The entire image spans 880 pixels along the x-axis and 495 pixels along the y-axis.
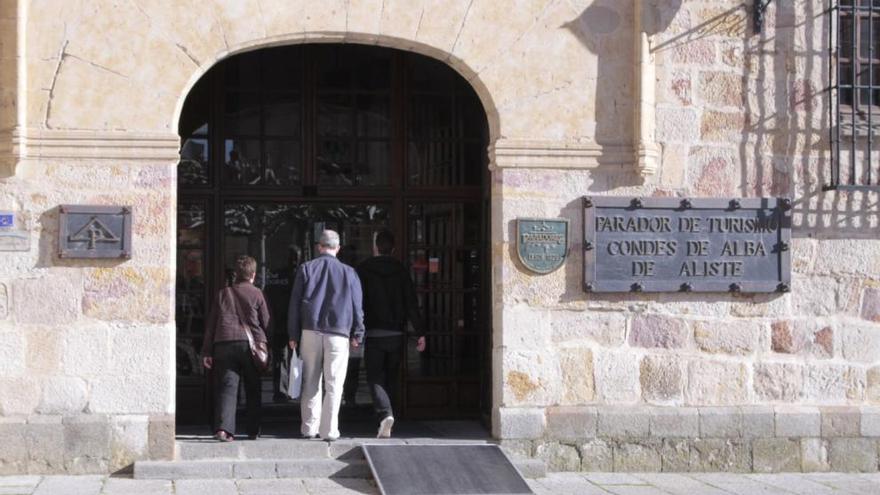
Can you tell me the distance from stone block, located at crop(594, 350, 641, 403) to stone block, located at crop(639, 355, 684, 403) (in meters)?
0.06

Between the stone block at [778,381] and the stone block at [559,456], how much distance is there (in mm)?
1446

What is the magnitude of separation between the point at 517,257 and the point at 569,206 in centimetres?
53

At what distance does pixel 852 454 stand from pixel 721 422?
1.07 m

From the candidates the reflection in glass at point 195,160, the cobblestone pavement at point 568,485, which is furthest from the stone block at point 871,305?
the reflection in glass at point 195,160

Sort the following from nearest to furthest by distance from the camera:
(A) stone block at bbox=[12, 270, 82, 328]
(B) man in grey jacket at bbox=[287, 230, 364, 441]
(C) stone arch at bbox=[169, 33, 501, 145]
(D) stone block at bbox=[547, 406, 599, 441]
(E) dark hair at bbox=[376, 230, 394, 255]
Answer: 1. (A) stone block at bbox=[12, 270, 82, 328]
2. (C) stone arch at bbox=[169, 33, 501, 145]
3. (B) man in grey jacket at bbox=[287, 230, 364, 441]
4. (D) stone block at bbox=[547, 406, 599, 441]
5. (E) dark hair at bbox=[376, 230, 394, 255]

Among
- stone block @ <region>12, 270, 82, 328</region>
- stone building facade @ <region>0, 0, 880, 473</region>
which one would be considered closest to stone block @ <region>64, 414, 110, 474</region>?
stone building facade @ <region>0, 0, 880, 473</region>

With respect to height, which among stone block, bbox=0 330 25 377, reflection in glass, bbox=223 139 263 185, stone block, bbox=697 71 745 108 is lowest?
stone block, bbox=0 330 25 377

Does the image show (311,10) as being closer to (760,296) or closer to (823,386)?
(760,296)

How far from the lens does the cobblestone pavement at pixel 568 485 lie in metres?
8.06

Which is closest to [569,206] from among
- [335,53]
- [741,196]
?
[741,196]

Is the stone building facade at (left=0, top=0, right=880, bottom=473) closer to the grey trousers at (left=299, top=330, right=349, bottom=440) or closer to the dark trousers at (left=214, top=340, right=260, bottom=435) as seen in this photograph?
the dark trousers at (left=214, top=340, right=260, bottom=435)

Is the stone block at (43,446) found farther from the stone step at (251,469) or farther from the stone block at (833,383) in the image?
the stone block at (833,383)

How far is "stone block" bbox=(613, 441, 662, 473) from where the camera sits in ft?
29.8

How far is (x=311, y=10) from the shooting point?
875 centimetres
